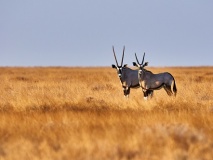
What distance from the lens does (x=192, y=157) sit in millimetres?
6520

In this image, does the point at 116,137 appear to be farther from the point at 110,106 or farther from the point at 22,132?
the point at 110,106

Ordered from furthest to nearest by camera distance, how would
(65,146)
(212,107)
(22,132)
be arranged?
(212,107), (22,132), (65,146)

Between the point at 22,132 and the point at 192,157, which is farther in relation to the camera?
the point at 22,132

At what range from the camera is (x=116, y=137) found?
7.56m

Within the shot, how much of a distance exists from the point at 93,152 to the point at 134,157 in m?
0.57

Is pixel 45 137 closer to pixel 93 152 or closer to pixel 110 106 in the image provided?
Result: pixel 93 152

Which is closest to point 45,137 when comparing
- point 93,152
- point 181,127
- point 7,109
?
point 93,152

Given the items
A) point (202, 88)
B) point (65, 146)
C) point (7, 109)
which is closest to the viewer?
point (65, 146)

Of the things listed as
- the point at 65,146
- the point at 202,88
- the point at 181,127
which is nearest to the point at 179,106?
the point at 181,127

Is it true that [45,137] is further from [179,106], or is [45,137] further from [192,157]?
[179,106]

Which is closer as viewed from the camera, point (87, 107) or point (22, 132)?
point (22, 132)

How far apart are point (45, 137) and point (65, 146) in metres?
0.94

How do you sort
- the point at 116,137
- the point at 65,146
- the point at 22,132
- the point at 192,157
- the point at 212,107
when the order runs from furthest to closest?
the point at 212,107, the point at 22,132, the point at 116,137, the point at 65,146, the point at 192,157

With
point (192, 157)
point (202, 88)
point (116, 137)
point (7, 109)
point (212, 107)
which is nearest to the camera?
point (192, 157)
